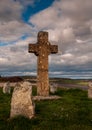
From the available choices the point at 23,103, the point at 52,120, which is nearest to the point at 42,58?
the point at 23,103

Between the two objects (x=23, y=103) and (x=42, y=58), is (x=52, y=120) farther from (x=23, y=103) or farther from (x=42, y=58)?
(x=42, y=58)

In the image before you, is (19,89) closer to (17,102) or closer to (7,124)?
(17,102)

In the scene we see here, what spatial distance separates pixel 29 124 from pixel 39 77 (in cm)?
1168

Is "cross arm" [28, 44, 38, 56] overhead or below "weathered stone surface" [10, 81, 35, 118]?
overhead

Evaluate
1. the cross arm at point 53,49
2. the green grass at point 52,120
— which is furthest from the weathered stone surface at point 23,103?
the cross arm at point 53,49

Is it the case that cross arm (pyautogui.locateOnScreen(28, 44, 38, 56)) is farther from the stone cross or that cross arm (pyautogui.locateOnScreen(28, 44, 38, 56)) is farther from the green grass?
the green grass

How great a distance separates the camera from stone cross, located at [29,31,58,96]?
83.3 ft

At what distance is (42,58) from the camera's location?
25625 millimetres

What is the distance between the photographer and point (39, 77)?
997 inches

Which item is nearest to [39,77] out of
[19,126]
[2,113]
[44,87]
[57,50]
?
[44,87]

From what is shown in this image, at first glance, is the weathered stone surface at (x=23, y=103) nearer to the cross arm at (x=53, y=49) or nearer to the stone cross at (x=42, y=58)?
the stone cross at (x=42, y=58)

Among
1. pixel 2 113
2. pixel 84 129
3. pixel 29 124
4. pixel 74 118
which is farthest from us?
pixel 2 113

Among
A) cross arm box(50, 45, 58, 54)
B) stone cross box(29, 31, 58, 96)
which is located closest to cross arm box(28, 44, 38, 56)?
stone cross box(29, 31, 58, 96)

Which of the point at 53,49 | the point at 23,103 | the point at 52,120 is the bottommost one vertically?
the point at 52,120
